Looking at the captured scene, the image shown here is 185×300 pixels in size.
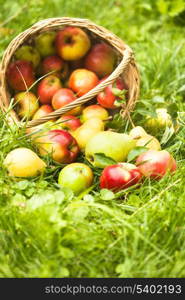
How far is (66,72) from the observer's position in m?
3.32

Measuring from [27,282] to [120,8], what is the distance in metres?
3.93

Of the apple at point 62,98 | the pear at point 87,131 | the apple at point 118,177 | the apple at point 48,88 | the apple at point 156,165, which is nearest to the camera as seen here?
the apple at point 118,177

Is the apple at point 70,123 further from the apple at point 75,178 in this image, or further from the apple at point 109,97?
the apple at point 75,178

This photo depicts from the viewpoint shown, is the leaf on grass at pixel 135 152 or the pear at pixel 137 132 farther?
the pear at pixel 137 132

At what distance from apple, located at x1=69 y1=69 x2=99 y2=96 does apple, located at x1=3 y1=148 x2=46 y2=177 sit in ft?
2.49

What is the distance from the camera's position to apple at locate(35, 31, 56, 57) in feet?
10.6

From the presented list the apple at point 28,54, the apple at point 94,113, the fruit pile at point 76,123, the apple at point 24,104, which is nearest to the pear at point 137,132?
the fruit pile at point 76,123

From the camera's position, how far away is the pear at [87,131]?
2797 mm

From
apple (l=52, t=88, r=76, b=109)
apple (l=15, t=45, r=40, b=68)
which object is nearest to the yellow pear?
apple (l=52, t=88, r=76, b=109)

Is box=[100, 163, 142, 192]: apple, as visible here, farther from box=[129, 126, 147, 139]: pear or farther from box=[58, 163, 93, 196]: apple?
box=[129, 126, 147, 139]: pear

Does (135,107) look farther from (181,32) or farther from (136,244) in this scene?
(181,32)

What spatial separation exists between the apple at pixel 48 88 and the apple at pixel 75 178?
79 cm

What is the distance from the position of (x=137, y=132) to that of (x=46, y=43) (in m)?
0.99

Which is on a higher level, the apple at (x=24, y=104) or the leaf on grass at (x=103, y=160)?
the apple at (x=24, y=104)
